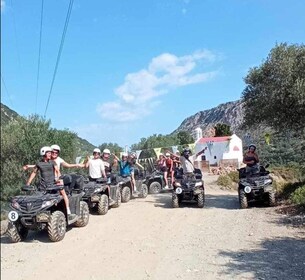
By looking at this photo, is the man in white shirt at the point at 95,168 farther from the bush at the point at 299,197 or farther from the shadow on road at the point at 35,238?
the bush at the point at 299,197

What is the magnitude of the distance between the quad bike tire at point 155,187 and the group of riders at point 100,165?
0.40 m

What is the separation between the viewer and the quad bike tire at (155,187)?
718 inches

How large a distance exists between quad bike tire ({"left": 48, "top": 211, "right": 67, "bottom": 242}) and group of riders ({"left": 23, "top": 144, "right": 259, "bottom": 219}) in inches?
19.9

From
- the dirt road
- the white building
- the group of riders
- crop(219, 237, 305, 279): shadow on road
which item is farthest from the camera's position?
the white building

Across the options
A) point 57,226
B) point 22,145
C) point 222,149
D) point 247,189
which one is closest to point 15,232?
point 57,226

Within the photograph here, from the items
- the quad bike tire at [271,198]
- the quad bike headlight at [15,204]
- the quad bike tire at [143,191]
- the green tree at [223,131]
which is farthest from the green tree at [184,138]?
the quad bike headlight at [15,204]

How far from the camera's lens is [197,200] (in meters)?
13.4

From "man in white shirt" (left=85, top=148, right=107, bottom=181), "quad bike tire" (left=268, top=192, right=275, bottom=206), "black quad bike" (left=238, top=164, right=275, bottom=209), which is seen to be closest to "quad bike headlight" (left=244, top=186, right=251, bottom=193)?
"black quad bike" (left=238, top=164, right=275, bottom=209)

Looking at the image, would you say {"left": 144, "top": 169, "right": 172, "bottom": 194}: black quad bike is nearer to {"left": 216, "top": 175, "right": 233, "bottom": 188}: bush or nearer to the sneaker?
{"left": 216, "top": 175, "right": 233, "bottom": 188}: bush

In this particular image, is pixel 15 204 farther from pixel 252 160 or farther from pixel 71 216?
pixel 252 160

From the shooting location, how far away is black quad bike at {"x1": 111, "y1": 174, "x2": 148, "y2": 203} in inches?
572

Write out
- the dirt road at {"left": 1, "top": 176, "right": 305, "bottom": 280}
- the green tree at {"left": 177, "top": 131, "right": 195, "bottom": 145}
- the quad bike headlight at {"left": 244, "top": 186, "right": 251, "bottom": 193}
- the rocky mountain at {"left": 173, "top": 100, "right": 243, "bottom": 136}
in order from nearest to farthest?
the dirt road at {"left": 1, "top": 176, "right": 305, "bottom": 280} < the quad bike headlight at {"left": 244, "top": 186, "right": 251, "bottom": 193} < the green tree at {"left": 177, "top": 131, "right": 195, "bottom": 145} < the rocky mountain at {"left": 173, "top": 100, "right": 243, "bottom": 136}

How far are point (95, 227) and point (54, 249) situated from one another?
2.22 meters

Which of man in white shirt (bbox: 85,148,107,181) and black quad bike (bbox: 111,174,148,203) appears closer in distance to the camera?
man in white shirt (bbox: 85,148,107,181)
